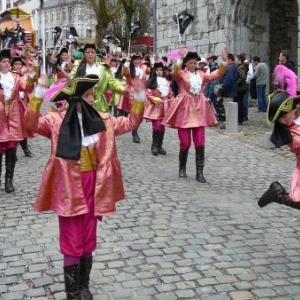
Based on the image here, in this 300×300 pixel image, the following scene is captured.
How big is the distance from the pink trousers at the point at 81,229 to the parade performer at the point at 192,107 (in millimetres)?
3983

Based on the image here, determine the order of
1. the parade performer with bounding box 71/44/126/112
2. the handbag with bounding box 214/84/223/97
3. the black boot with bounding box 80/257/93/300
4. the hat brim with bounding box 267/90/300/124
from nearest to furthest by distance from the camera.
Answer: the black boot with bounding box 80/257/93/300 → the hat brim with bounding box 267/90/300/124 → the parade performer with bounding box 71/44/126/112 → the handbag with bounding box 214/84/223/97

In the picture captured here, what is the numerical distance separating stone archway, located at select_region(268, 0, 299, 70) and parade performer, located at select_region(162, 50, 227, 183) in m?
12.3

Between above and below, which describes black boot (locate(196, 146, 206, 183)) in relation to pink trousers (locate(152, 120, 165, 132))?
below

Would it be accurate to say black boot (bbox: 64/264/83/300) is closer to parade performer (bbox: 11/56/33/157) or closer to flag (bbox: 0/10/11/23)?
parade performer (bbox: 11/56/33/157)

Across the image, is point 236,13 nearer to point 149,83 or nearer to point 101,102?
point 149,83

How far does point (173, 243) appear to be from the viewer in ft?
16.9

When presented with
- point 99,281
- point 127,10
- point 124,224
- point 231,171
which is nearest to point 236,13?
point 231,171

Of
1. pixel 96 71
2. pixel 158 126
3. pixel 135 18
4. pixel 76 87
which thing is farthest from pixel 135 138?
pixel 135 18

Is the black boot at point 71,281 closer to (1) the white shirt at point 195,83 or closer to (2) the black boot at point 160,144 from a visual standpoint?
(1) the white shirt at point 195,83

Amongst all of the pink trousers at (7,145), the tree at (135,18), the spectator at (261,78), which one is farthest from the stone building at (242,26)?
the tree at (135,18)

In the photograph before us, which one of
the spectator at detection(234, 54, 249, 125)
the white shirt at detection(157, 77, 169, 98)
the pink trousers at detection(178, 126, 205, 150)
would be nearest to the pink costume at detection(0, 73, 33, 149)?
the pink trousers at detection(178, 126, 205, 150)

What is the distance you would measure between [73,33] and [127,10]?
17811mm

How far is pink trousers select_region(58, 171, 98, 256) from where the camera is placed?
12.3 ft

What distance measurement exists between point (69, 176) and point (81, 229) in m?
0.40
